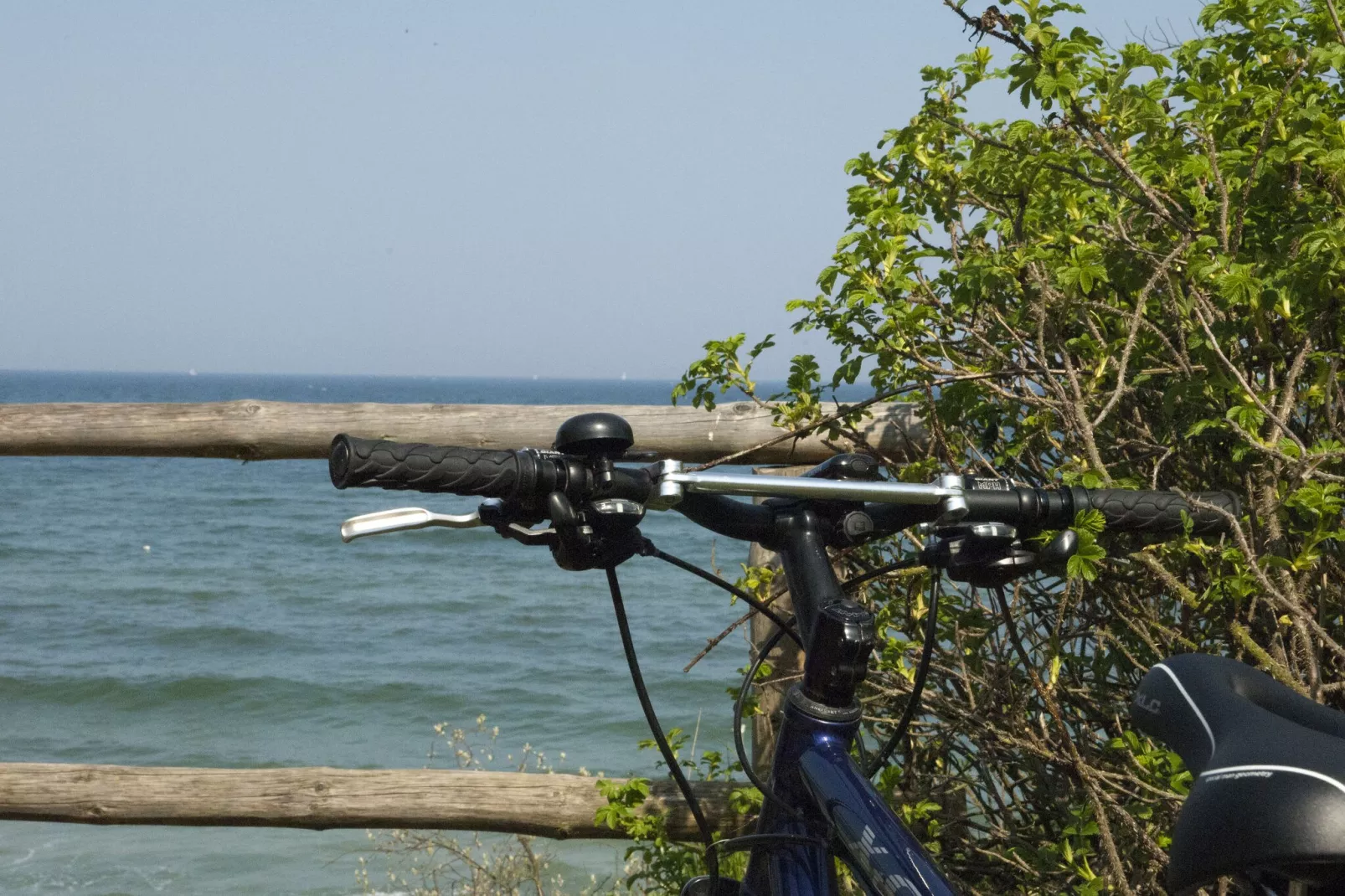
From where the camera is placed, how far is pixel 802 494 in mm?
1165

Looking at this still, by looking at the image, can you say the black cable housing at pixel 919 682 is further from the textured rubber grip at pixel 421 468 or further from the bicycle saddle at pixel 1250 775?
Result: the textured rubber grip at pixel 421 468

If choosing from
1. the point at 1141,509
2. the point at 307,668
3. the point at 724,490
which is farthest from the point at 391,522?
the point at 307,668

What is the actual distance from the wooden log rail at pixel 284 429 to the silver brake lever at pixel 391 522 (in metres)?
1.60

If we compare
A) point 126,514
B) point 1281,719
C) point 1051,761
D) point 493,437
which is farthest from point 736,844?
point 126,514

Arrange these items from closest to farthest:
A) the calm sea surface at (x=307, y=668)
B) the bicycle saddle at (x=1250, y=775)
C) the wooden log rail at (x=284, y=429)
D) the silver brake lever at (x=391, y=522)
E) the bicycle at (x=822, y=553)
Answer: the bicycle saddle at (x=1250, y=775), the bicycle at (x=822, y=553), the silver brake lever at (x=391, y=522), the wooden log rail at (x=284, y=429), the calm sea surface at (x=307, y=668)

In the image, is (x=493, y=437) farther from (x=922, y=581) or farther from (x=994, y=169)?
(x=994, y=169)

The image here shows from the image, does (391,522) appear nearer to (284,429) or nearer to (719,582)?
(719,582)

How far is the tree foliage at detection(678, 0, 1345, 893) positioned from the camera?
1.75 metres

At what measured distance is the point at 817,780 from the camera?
1.18 m

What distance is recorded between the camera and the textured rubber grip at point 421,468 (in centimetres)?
110

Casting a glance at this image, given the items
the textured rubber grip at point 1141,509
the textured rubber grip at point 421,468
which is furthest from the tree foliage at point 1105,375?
the textured rubber grip at point 421,468

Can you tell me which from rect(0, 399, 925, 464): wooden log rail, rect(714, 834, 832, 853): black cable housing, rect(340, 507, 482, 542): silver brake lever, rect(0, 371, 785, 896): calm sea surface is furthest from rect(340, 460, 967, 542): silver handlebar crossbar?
rect(0, 371, 785, 896): calm sea surface

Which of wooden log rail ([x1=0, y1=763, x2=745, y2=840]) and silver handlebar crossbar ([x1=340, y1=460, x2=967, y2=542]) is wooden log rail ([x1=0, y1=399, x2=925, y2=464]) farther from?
silver handlebar crossbar ([x1=340, y1=460, x2=967, y2=542])

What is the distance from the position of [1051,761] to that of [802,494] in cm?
109
